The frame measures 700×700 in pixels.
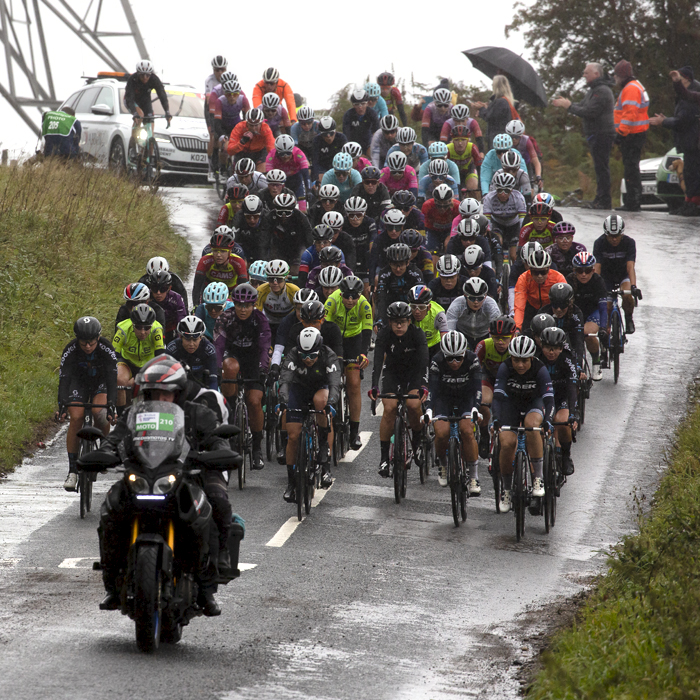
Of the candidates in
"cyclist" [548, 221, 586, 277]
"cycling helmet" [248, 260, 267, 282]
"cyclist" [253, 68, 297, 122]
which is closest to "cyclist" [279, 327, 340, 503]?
"cycling helmet" [248, 260, 267, 282]

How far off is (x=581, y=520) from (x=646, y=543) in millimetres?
2513

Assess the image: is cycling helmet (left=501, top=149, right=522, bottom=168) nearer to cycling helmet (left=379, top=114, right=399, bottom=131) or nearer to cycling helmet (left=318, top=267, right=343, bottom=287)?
cycling helmet (left=379, top=114, right=399, bottom=131)

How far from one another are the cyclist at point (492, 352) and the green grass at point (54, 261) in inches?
217

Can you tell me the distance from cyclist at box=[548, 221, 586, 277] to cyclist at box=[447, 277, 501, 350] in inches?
86.7

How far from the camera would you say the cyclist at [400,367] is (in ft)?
45.6

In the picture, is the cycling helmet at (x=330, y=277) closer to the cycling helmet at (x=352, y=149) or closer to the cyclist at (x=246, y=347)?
the cyclist at (x=246, y=347)

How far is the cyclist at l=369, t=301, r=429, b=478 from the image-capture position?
45.6ft

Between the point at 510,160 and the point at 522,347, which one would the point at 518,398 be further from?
the point at 510,160

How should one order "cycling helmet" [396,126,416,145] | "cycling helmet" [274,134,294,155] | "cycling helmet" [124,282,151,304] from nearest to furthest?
"cycling helmet" [124,282,151,304] → "cycling helmet" [274,134,294,155] → "cycling helmet" [396,126,416,145]

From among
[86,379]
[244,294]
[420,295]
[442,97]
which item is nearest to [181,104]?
[442,97]

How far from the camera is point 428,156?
22.3m

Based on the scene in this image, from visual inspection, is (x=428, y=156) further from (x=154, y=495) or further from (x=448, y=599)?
(x=154, y=495)

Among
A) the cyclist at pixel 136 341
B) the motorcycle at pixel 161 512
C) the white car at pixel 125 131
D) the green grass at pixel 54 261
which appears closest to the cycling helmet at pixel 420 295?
the cyclist at pixel 136 341

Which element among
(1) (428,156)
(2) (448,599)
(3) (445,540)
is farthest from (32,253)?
(2) (448,599)
